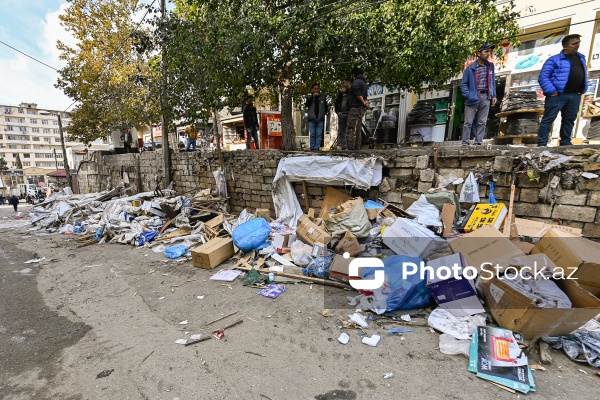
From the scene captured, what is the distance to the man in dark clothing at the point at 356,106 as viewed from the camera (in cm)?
551

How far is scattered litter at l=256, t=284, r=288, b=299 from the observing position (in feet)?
11.7

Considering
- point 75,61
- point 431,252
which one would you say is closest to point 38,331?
point 431,252

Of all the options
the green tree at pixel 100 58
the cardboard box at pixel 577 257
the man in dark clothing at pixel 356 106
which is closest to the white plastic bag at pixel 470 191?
the cardboard box at pixel 577 257

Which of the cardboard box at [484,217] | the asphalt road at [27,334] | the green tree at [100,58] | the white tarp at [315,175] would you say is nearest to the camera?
the asphalt road at [27,334]

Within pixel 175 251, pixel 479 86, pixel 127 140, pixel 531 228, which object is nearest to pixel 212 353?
pixel 175 251

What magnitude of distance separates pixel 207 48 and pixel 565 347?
23.6ft

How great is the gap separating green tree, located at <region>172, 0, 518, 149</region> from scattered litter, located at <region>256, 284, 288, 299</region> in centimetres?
443

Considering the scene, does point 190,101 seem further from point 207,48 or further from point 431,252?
point 431,252

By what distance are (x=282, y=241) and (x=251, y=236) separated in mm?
536

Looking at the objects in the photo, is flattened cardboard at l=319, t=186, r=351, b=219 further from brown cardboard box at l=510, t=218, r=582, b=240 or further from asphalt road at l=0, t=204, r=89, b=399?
asphalt road at l=0, t=204, r=89, b=399

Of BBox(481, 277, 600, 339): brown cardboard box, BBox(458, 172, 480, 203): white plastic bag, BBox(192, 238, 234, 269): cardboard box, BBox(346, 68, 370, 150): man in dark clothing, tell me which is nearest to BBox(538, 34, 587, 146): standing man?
BBox(458, 172, 480, 203): white plastic bag

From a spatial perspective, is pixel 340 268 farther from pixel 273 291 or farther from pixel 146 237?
pixel 146 237

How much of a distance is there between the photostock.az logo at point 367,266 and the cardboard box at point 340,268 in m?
0.09

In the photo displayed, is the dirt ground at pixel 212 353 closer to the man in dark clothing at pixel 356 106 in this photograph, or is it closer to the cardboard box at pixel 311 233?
the cardboard box at pixel 311 233
